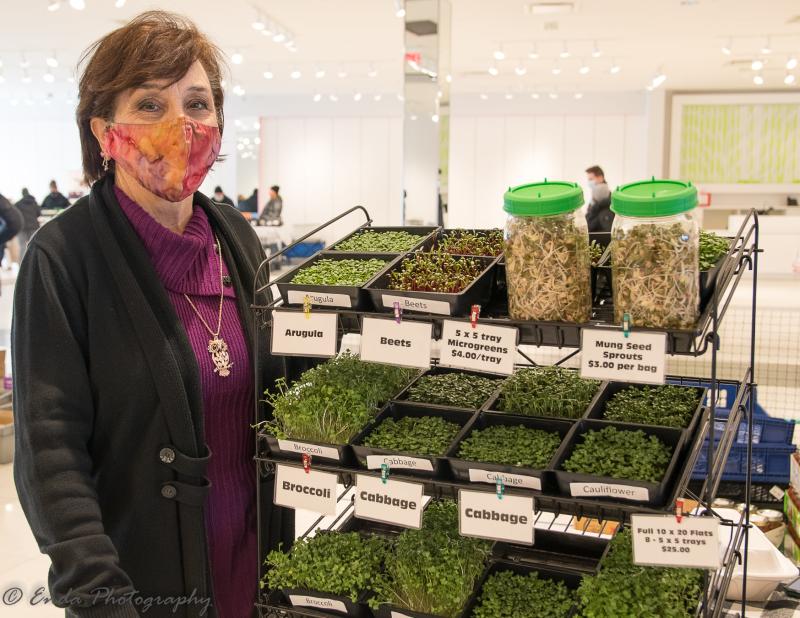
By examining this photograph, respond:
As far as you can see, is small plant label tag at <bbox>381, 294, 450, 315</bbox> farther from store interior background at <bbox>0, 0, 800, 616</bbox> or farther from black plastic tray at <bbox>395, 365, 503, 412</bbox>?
store interior background at <bbox>0, 0, 800, 616</bbox>

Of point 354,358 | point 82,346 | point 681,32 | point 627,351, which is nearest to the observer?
point 627,351

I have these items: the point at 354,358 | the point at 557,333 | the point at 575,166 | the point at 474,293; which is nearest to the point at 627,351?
the point at 557,333

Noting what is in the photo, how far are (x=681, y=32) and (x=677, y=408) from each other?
29.4 ft

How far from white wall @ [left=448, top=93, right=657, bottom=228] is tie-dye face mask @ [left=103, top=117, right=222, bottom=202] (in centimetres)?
1370

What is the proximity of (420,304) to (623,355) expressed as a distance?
1.28 ft

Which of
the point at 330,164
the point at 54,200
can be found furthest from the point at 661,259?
the point at 330,164

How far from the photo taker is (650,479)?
136cm

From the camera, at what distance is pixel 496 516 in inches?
56.3

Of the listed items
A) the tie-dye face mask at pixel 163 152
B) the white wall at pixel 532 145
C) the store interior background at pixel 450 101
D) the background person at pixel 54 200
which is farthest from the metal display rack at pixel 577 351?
the white wall at pixel 532 145

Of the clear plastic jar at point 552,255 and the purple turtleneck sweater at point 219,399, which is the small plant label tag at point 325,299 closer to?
the purple turtleneck sweater at point 219,399

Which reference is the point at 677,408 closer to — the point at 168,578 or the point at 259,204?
the point at 168,578

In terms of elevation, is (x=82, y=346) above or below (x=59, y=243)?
below

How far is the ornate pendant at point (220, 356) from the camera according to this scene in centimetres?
166

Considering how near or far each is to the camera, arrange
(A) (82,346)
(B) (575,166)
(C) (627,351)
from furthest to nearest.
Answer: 1. (B) (575,166)
2. (A) (82,346)
3. (C) (627,351)
